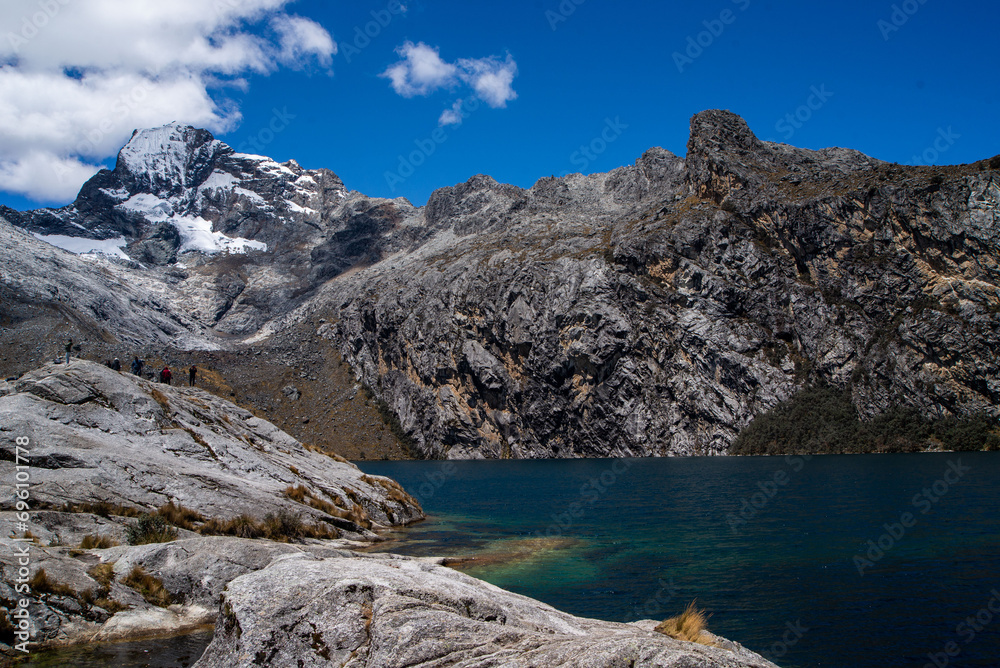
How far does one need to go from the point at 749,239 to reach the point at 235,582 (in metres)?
168

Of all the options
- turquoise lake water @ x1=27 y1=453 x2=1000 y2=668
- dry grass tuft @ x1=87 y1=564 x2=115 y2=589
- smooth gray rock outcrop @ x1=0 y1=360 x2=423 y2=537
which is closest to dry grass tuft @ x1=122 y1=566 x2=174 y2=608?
dry grass tuft @ x1=87 y1=564 x2=115 y2=589

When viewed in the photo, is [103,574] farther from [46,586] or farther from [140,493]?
[140,493]

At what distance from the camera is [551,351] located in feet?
548

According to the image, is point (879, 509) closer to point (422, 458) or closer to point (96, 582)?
point (96, 582)

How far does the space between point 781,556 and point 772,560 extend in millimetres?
1264

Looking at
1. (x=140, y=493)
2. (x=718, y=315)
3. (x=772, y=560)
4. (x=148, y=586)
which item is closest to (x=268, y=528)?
(x=140, y=493)

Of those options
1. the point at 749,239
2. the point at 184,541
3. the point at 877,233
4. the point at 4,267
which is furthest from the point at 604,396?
the point at 4,267

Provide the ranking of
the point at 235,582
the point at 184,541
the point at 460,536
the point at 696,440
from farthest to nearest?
the point at 696,440, the point at 460,536, the point at 184,541, the point at 235,582

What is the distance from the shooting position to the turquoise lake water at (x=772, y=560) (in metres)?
21.6

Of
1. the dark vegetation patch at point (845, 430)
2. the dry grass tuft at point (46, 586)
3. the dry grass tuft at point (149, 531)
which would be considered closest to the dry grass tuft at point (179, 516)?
the dry grass tuft at point (149, 531)

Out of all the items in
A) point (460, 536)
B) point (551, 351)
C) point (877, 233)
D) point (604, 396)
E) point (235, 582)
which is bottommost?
point (460, 536)

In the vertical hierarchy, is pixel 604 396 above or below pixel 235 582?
above

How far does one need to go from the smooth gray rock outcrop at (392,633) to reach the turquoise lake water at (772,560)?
6.58m

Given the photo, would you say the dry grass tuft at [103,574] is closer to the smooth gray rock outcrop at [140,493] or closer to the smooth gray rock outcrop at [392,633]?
the smooth gray rock outcrop at [140,493]
